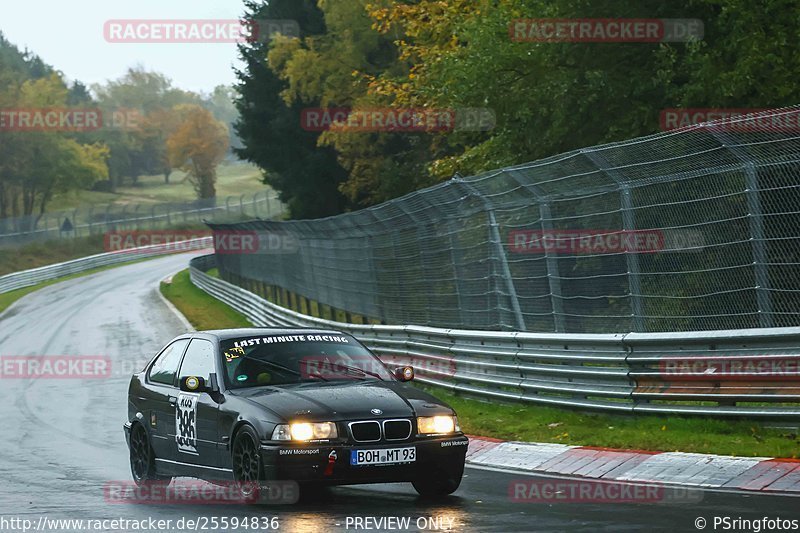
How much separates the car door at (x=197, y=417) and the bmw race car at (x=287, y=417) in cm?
1

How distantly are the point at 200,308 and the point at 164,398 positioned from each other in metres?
31.6

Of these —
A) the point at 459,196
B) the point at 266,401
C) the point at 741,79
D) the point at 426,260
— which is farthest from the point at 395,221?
the point at 266,401

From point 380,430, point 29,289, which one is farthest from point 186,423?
point 29,289

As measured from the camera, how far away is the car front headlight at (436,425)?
9617mm

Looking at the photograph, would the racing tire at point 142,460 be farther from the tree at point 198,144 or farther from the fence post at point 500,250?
the tree at point 198,144

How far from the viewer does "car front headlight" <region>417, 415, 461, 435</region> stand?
31.6 ft

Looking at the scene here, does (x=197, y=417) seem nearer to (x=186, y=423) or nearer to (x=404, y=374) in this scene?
(x=186, y=423)

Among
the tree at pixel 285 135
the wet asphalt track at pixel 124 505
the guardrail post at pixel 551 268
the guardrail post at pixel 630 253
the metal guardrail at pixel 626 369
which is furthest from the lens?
the tree at pixel 285 135

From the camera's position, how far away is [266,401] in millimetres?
9773

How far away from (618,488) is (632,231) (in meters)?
3.84

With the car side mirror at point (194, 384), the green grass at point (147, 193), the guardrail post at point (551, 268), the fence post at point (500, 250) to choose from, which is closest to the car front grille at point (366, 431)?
the car side mirror at point (194, 384)

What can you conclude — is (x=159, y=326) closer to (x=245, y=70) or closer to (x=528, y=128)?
(x=528, y=128)

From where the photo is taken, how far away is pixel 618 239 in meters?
13.4

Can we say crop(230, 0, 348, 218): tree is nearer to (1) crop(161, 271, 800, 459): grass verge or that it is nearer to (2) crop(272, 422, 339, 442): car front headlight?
(1) crop(161, 271, 800, 459): grass verge
